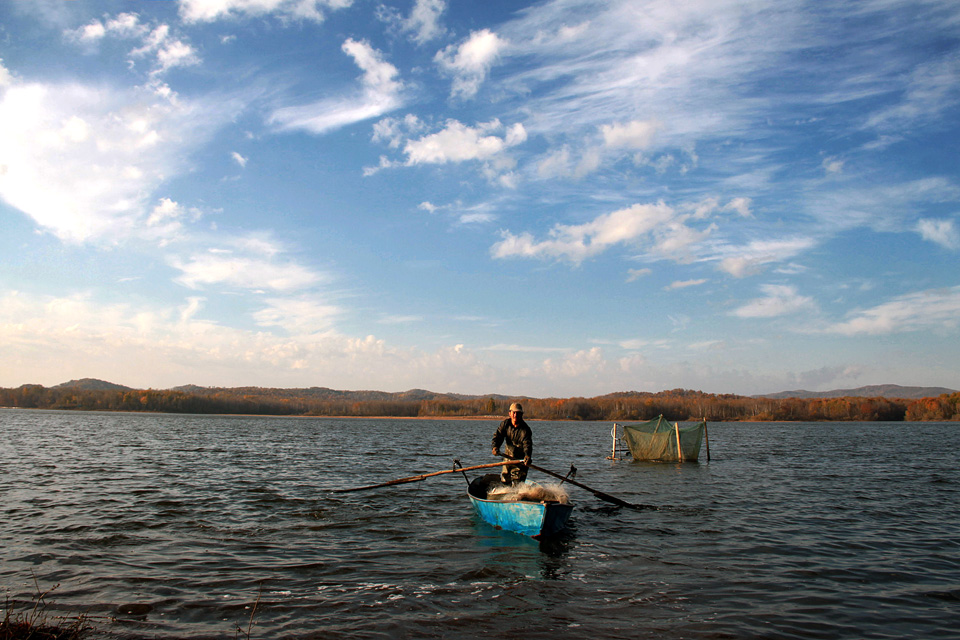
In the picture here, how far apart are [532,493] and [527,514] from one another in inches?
26.4

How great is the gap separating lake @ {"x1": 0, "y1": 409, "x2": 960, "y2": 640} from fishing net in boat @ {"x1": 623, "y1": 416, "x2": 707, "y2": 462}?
1105 centimetres

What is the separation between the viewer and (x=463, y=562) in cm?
1150

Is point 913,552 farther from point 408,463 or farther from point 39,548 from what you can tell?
point 408,463

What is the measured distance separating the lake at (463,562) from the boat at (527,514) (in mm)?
367

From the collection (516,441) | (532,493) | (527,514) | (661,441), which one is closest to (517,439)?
(516,441)

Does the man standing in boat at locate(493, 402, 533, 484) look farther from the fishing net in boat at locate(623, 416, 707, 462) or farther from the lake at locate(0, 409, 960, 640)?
the fishing net in boat at locate(623, 416, 707, 462)

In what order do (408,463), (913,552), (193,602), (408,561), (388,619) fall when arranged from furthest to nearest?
1. (408,463)
2. (913,552)
3. (408,561)
4. (193,602)
5. (388,619)

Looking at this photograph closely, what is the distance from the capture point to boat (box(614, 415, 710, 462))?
34.0 meters

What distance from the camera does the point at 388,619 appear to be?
330 inches

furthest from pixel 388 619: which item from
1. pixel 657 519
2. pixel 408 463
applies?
pixel 408 463

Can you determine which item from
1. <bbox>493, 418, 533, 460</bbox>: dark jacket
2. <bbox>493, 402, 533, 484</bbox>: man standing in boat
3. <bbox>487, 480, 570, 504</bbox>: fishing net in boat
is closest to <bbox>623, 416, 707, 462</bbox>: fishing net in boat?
<bbox>493, 402, 533, 484</bbox>: man standing in boat

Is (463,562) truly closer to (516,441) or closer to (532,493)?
(532,493)

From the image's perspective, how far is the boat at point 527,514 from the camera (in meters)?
12.5

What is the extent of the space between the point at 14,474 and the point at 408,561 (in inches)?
948
